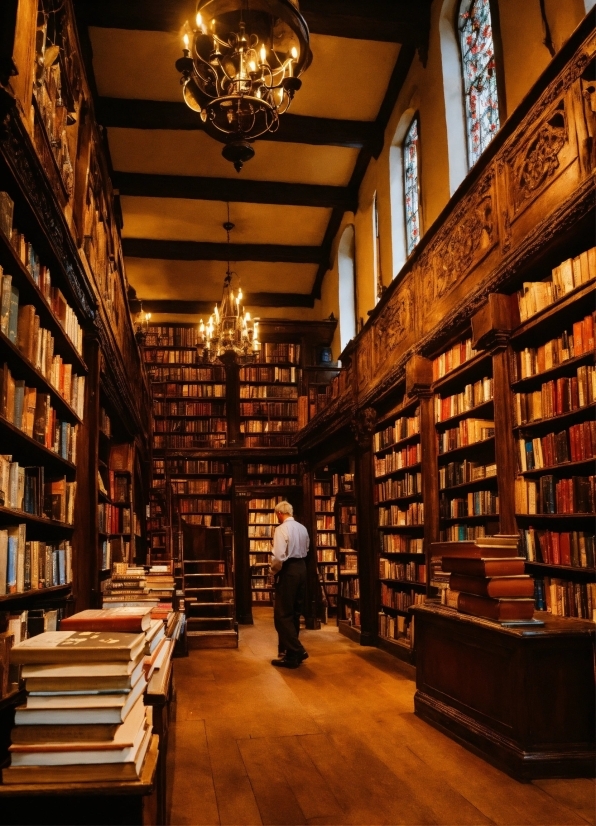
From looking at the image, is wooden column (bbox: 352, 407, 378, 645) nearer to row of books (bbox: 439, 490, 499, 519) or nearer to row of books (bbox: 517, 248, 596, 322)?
row of books (bbox: 439, 490, 499, 519)

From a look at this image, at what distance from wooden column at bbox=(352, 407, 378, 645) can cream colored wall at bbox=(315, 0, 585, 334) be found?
193cm

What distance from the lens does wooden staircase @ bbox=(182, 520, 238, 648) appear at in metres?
7.54

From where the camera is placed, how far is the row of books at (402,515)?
627 centimetres

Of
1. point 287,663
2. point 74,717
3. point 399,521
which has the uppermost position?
point 399,521

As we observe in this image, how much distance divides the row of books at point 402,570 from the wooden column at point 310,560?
2.18 m

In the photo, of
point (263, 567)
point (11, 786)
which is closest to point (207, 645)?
point (263, 567)

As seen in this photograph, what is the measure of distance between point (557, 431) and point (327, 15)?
4.90 meters

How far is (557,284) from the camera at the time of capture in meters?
3.86

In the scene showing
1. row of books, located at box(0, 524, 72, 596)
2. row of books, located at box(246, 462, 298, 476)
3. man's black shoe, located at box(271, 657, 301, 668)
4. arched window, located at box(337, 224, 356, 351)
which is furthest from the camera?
row of books, located at box(246, 462, 298, 476)

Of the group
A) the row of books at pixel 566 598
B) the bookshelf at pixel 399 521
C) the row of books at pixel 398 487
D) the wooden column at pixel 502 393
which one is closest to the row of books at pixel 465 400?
the bookshelf at pixel 399 521

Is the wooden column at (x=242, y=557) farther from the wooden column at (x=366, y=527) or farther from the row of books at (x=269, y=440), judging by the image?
the wooden column at (x=366, y=527)

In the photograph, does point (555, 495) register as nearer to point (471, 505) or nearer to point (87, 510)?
point (471, 505)

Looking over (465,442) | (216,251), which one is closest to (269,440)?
(216,251)

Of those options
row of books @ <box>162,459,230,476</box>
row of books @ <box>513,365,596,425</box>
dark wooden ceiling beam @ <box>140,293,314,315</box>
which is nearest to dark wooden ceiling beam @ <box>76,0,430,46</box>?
row of books @ <box>513,365,596,425</box>
